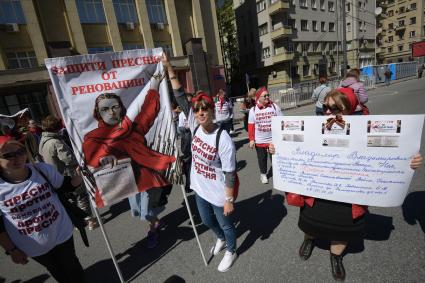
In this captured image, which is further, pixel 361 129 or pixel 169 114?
pixel 169 114

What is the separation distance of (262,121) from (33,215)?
3621 millimetres

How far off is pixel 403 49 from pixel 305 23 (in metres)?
41.0

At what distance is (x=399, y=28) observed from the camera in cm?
5991

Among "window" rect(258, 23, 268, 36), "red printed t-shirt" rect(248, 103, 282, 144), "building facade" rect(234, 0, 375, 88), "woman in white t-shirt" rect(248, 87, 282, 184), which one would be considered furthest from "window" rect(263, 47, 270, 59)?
"red printed t-shirt" rect(248, 103, 282, 144)

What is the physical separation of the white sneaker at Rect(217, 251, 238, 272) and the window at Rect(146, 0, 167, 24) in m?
23.1

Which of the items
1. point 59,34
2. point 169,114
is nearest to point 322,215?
point 169,114

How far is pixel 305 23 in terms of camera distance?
117ft

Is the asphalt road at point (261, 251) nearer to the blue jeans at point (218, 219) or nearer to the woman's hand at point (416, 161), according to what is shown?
the blue jeans at point (218, 219)

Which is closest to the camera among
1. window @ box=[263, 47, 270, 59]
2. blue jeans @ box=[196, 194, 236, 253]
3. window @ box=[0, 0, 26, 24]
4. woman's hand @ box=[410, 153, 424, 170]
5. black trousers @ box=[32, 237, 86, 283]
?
woman's hand @ box=[410, 153, 424, 170]

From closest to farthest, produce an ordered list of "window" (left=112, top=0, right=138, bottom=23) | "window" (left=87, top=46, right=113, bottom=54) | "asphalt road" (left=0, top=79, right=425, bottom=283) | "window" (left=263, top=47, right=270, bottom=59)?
"asphalt road" (left=0, top=79, right=425, bottom=283) → "window" (left=87, top=46, right=113, bottom=54) → "window" (left=112, top=0, right=138, bottom=23) → "window" (left=263, top=47, right=270, bottom=59)

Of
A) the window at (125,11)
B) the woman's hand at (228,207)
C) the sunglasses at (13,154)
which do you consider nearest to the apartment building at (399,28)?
the window at (125,11)

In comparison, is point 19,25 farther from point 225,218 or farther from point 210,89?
point 225,218

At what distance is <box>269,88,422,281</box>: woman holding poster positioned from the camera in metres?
2.30

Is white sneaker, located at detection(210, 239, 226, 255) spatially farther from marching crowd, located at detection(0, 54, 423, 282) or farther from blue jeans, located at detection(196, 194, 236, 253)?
blue jeans, located at detection(196, 194, 236, 253)
